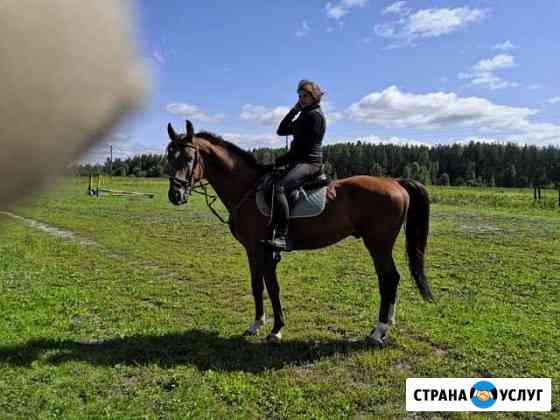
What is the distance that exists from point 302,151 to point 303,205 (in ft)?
2.26

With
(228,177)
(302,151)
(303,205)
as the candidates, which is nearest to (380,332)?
(303,205)

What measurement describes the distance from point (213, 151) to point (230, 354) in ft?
8.10

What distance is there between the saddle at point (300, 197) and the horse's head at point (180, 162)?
885 millimetres

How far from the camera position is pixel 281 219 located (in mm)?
4926

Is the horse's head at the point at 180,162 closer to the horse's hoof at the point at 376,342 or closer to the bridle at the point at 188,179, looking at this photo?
the bridle at the point at 188,179

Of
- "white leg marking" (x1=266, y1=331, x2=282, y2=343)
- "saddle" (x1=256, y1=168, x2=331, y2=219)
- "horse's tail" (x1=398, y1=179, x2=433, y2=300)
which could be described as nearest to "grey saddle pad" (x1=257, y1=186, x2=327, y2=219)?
"saddle" (x1=256, y1=168, x2=331, y2=219)

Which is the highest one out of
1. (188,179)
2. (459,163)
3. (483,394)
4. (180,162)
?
(459,163)

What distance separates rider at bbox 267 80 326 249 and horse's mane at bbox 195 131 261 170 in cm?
48

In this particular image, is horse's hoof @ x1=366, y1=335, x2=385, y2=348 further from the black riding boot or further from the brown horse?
the black riding boot

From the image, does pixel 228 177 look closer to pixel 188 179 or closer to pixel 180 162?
pixel 188 179

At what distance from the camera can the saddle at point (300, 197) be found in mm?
4969

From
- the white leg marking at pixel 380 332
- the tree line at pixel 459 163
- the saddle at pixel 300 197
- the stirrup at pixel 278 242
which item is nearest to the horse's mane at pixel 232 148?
the saddle at pixel 300 197

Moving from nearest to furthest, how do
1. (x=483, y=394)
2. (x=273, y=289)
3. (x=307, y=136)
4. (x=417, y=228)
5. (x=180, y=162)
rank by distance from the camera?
1. (x=483, y=394)
2. (x=180, y=162)
3. (x=307, y=136)
4. (x=273, y=289)
5. (x=417, y=228)

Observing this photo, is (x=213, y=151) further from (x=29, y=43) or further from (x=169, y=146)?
(x=29, y=43)
